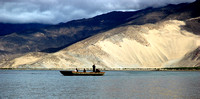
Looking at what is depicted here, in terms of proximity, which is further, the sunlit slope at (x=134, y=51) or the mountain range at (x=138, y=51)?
the sunlit slope at (x=134, y=51)

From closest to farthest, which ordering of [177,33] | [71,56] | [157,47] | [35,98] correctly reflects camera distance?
[35,98] → [71,56] → [157,47] → [177,33]

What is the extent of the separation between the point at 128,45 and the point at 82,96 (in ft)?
427

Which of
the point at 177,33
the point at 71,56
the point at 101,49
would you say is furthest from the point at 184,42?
the point at 71,56

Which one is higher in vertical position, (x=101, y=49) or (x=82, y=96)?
(x=101, y=49)

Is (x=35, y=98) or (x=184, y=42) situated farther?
(x=184, y=42)

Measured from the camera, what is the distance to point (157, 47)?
573 ft

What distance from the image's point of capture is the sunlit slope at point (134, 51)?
157 m

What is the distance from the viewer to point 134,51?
6565 inches

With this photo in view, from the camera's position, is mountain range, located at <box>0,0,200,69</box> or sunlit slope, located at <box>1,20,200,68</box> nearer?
mountain range, located at <box>0,0,200,69</box>

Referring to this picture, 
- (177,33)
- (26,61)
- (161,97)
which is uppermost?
(177,33)

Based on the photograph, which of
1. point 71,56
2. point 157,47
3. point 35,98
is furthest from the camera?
point 157,47

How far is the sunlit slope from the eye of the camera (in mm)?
156750

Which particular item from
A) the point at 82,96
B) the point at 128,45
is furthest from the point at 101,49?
the point at 82,96

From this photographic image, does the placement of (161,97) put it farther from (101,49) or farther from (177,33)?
(177,33)
